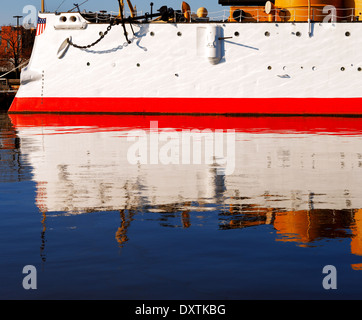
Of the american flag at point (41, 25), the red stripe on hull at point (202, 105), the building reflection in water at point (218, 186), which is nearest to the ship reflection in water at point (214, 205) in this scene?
the building reflection in water at point (218, 186)

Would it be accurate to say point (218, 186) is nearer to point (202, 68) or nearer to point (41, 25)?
point (202, 68)

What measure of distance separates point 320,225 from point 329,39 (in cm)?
3264

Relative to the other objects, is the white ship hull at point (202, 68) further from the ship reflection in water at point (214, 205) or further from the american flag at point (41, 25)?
the ship reflection in water at point (214, 205)

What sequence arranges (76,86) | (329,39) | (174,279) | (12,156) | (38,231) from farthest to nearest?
(76,86) < (329,39) < (12,156) < (38,231) < (174,279)

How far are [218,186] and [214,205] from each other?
1996mm

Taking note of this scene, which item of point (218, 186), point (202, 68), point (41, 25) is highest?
point (41, 25)

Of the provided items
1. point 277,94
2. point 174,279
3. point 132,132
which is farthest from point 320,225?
point 277,94

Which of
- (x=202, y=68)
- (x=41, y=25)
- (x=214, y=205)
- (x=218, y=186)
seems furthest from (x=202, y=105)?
(x=214, y=205)

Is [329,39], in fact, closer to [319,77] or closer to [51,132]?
[319,77]

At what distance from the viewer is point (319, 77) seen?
3962 centimetres

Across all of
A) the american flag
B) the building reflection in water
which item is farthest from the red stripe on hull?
the building reflection in water

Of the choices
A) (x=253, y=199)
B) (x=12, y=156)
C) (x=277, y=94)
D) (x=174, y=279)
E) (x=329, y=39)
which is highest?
(x=329, y=39)

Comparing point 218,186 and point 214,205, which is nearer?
point 214,205

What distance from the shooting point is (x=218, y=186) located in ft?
39.9
